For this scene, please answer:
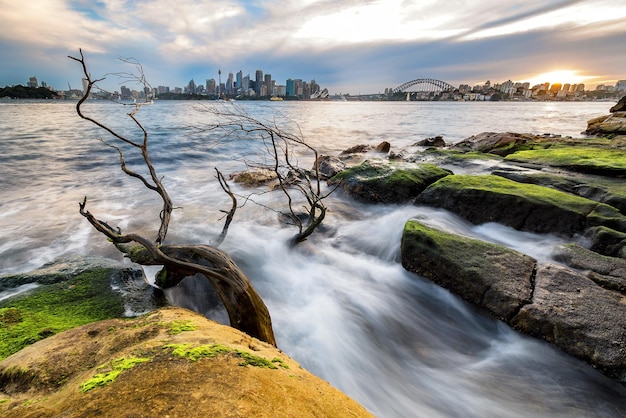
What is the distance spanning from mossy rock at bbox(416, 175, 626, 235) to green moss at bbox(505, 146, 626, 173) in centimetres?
247

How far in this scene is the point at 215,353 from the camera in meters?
1.76

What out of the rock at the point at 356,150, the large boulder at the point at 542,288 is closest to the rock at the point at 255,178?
the rock at the point at 356,150

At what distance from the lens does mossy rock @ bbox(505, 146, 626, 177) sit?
7266 millimetres

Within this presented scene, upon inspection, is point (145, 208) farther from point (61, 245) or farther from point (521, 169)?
point (521, 169)

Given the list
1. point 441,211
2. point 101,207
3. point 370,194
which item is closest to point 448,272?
point 441,211

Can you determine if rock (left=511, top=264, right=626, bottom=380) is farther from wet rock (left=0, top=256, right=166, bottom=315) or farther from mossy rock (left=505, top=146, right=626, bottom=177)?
mossy rock (left=505, top=146, right=626, bottom=177)

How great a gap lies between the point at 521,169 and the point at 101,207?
39.4 ft

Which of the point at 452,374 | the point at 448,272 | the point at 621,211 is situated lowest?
the point at 452,374

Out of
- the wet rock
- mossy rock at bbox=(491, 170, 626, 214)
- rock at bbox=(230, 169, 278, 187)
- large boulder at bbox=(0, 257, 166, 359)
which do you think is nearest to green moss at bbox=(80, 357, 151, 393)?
large boulder at bbox=(0, 257, 166, 359)

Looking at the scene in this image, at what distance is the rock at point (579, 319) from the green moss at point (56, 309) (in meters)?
4.57

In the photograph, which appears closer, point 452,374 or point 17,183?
point 452,374

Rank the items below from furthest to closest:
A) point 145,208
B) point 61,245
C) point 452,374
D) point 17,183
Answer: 1. point 17,183
2. point 145,208
3. point 61,245
4. point 452,374

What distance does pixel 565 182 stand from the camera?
6891 millimetres

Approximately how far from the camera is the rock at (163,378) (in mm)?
1320
